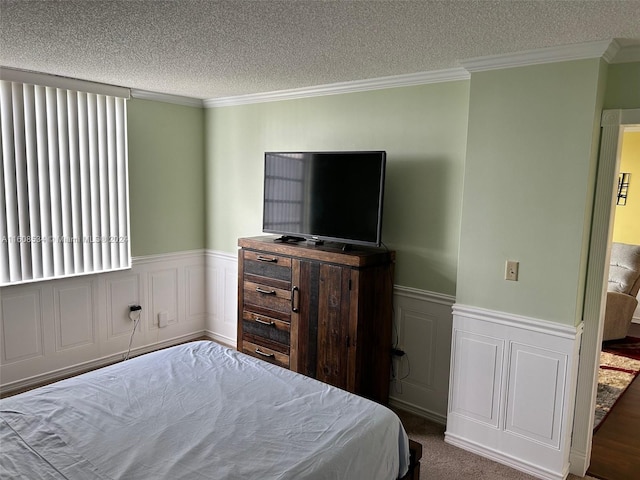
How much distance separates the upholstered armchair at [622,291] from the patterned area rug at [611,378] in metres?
0.28

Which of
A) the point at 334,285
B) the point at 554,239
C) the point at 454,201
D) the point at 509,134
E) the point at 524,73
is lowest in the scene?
the point at 334,285

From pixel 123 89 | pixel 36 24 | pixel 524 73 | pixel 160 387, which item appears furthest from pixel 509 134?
pixel 123 89

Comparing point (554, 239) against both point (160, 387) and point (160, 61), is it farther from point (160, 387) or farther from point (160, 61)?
point (160, 61)

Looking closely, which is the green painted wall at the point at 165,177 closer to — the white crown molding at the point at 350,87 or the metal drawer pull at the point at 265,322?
the white crown molding at the point at 350,87

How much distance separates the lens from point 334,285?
10.3ft

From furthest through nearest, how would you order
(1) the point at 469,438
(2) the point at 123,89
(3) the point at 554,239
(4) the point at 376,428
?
(2) the point at 123,89 → (1) the point at 469,438 → (3) the point at 554,239 → (4) the point at 376,428

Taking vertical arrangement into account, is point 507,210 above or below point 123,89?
below

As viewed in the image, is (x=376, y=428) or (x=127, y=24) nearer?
(x=376, y=428)

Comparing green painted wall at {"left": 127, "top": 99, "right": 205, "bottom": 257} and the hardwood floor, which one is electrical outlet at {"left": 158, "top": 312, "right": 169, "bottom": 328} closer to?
green painted wall at {"left": 127, "top": 99, "right": 205, "bottom": 257}

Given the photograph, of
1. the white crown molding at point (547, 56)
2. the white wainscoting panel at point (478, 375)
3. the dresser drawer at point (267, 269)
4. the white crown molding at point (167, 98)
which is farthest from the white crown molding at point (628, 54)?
the white crown molding at point (167, 98)

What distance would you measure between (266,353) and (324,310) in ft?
2.31

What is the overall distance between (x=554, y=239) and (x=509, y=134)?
669 mm

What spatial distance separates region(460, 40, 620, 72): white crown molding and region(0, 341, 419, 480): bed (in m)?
2.07

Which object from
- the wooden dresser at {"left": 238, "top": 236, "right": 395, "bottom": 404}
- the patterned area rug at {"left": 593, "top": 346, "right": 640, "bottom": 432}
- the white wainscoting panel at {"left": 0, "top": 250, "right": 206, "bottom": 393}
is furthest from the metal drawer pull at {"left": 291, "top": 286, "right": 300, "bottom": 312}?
the patterned area rug at {"left": 593, "top": 346, "right": 640, "bottom": 432}
